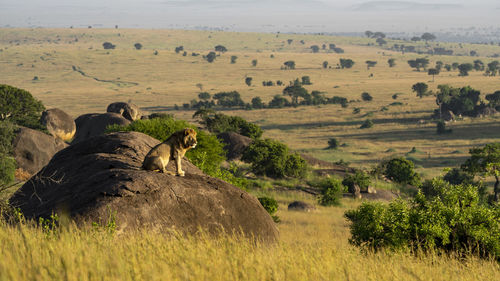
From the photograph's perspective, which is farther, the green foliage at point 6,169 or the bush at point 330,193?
the bush at point 330,193

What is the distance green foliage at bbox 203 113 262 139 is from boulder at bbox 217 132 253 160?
24.1 feet

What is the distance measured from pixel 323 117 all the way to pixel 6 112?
5872 cm

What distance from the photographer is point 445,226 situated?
1410 centimetres

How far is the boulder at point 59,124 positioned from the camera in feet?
184

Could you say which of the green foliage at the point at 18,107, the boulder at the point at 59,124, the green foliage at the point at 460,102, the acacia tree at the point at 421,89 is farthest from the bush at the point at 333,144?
the acacia tree at the point at 421,89

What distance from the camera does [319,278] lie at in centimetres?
701

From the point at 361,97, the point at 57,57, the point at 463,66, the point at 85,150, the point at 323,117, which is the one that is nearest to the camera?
the point at 85,150

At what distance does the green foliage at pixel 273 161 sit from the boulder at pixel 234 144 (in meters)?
2.99

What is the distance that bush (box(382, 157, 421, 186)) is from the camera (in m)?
49.7

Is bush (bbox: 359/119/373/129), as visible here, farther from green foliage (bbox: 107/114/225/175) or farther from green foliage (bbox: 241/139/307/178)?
green foliage (bbox: 107/114/225/175)

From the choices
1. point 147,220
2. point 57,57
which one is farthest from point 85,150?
point 57,57

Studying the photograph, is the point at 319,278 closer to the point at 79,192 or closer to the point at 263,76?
the point at 79,192

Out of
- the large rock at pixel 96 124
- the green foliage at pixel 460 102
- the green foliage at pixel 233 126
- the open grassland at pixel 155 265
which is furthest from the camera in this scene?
the green foliage at pixel 460 102

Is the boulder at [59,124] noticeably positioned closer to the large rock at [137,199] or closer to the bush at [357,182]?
the bush at [357,182]
